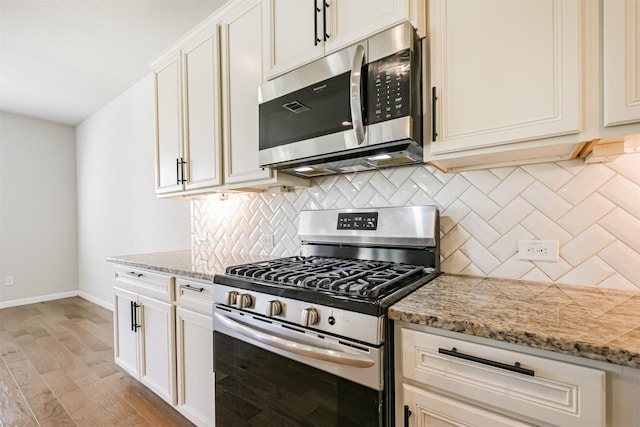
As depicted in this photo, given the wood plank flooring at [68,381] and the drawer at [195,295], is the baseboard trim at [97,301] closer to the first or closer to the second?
the wood plank flooring at [68,381]

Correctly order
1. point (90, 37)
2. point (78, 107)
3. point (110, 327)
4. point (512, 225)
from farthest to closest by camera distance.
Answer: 1. point (78, 107)
2. point (110, 327)
3. point (90, 37)
4. point (512, 225)

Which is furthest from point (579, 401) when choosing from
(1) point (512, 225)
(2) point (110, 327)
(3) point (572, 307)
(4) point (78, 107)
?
→ (4) point (78, 107)

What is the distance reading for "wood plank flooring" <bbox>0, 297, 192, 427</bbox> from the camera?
76.6 inches

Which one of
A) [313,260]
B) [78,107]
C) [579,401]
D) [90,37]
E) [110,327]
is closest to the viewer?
[579,401]

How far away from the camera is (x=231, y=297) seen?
1.40 metres

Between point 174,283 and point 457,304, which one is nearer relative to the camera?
point 457,304

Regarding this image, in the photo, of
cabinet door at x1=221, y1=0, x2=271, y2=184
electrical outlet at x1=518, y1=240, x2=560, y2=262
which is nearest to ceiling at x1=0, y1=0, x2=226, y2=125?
cabinet door at x1=221, y1=0, x2=271, y2=184

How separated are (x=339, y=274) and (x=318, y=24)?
117cm

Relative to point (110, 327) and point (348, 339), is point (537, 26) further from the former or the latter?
point (110, 327)

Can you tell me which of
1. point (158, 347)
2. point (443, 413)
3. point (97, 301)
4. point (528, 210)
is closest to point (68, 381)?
point (158, 347)

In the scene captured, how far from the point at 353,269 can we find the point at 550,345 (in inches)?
30.1

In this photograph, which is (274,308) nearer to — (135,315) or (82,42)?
(135,315)

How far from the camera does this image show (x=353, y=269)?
138 centimetres

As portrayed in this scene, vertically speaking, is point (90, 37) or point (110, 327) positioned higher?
point (90, 37)
